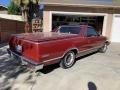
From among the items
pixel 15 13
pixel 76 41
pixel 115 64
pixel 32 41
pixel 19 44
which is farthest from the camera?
pixel 15 13

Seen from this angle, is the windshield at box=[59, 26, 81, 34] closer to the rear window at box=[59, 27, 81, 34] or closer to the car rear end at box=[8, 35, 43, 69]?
the rear window at box=[59, 27, 81, 34]

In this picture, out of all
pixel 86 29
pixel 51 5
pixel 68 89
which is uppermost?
pixel 51 5

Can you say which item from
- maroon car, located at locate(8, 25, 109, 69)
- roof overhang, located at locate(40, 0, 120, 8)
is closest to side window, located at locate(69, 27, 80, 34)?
maroon car, located at locate(8, 25, 109, 69)

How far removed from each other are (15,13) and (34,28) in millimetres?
13399

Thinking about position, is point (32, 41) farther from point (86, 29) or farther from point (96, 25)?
point (96, 25)

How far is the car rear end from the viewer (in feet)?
16.9

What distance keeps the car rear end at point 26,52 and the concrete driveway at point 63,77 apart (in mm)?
556

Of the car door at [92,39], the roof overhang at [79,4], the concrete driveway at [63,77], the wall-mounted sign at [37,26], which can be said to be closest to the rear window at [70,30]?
the car door at [92,39]

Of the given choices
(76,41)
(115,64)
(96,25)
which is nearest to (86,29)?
(76,41)

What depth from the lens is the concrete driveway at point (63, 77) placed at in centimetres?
507

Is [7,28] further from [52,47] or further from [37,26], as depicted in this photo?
[52,47]

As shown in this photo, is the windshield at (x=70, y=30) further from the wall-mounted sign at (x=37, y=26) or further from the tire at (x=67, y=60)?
the wall-mounted sign at (x=37, y=26)

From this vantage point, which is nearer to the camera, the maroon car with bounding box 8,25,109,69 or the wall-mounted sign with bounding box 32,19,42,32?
the maroon car with bounding box 8,25,109,69

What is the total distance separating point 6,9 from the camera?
3094 centimetres
